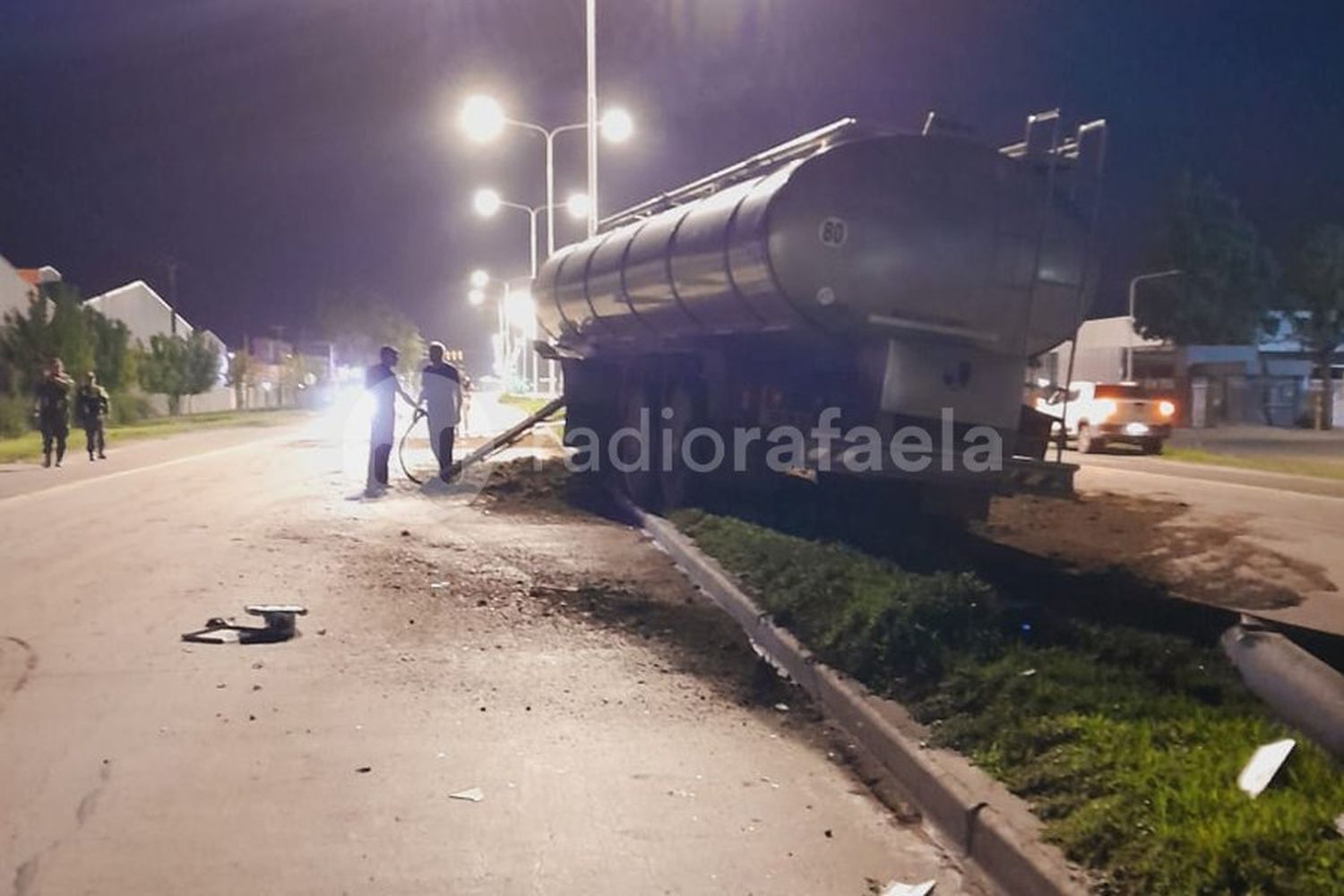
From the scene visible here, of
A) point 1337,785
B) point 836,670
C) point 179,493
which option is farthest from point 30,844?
point 179,493

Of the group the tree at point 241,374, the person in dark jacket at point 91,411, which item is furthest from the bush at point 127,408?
the person in dark jacket at point 91,411

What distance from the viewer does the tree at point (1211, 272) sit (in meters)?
50.9

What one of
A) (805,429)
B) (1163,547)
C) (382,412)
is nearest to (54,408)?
(382,412)

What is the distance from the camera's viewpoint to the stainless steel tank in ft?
36.7

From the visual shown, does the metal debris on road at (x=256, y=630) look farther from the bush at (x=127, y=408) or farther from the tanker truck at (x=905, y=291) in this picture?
the bush at (x=127, y=408)

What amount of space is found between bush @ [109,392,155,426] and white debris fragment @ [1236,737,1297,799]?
141 feet

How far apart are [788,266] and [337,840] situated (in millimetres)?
7246

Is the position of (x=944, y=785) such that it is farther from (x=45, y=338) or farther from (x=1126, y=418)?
(x=45, y=338)

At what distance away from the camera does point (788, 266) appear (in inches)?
444

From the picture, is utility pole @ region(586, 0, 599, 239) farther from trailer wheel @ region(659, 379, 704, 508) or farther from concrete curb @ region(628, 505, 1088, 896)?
concrete curb @ region(628, 505, 1088, 896)

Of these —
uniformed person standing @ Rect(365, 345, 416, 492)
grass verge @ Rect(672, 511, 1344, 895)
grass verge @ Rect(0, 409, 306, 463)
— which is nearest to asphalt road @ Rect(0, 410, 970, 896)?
grass verge @ Rect(672, 511, 1344, 895)

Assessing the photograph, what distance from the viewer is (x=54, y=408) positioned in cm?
2358

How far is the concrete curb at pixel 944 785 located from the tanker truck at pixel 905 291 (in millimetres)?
3569

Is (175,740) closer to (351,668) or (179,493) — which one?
(351,668)
